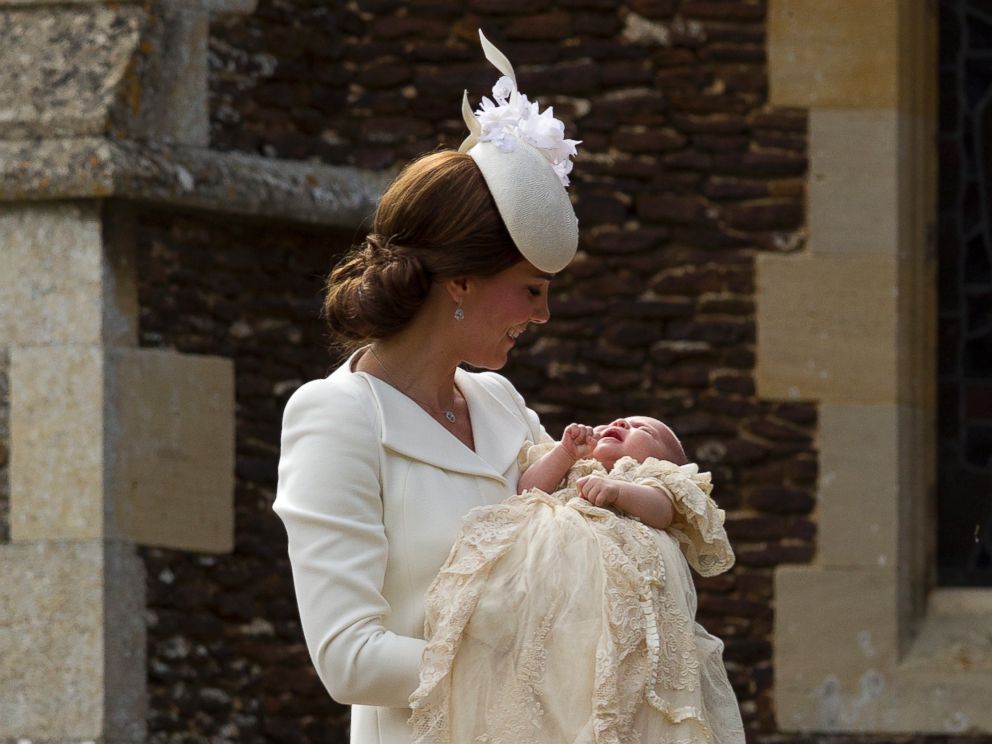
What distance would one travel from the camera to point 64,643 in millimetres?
5066

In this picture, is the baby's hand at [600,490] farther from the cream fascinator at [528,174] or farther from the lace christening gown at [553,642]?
the cream fascinator at [528,174]

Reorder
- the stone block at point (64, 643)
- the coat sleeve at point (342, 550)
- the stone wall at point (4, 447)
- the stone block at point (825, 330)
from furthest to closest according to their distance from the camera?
the stone block at point (825, 330), the stone wall at point (4, 447), the stone block at point (64, 643), the coat sleeve at point (342, 550)

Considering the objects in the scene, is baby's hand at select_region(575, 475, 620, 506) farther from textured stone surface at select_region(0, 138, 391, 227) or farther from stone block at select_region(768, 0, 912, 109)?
stone block at select_region(768, 0, 912, 109)

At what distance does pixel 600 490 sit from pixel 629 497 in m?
0.05

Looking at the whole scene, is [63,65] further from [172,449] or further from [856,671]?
[856,671]

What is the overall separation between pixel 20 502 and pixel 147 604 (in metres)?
0.43

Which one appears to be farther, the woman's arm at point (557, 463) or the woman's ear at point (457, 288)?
the woman's arm at point (557, 463)

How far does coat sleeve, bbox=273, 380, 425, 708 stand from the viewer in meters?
2.79

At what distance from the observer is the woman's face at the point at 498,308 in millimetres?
2967

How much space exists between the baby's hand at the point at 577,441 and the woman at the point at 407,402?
10 cm

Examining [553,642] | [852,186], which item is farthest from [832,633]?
[553,642]

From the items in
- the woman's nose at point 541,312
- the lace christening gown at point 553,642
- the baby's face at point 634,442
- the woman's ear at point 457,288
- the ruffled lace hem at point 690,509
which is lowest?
the lace christening gown at point 553,642

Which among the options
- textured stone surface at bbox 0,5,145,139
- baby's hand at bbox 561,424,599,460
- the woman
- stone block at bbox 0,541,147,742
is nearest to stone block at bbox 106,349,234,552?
stone block at bbox 0,541,147,742

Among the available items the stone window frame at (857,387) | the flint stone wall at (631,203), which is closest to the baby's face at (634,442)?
the flint stone wall at (631,203)
